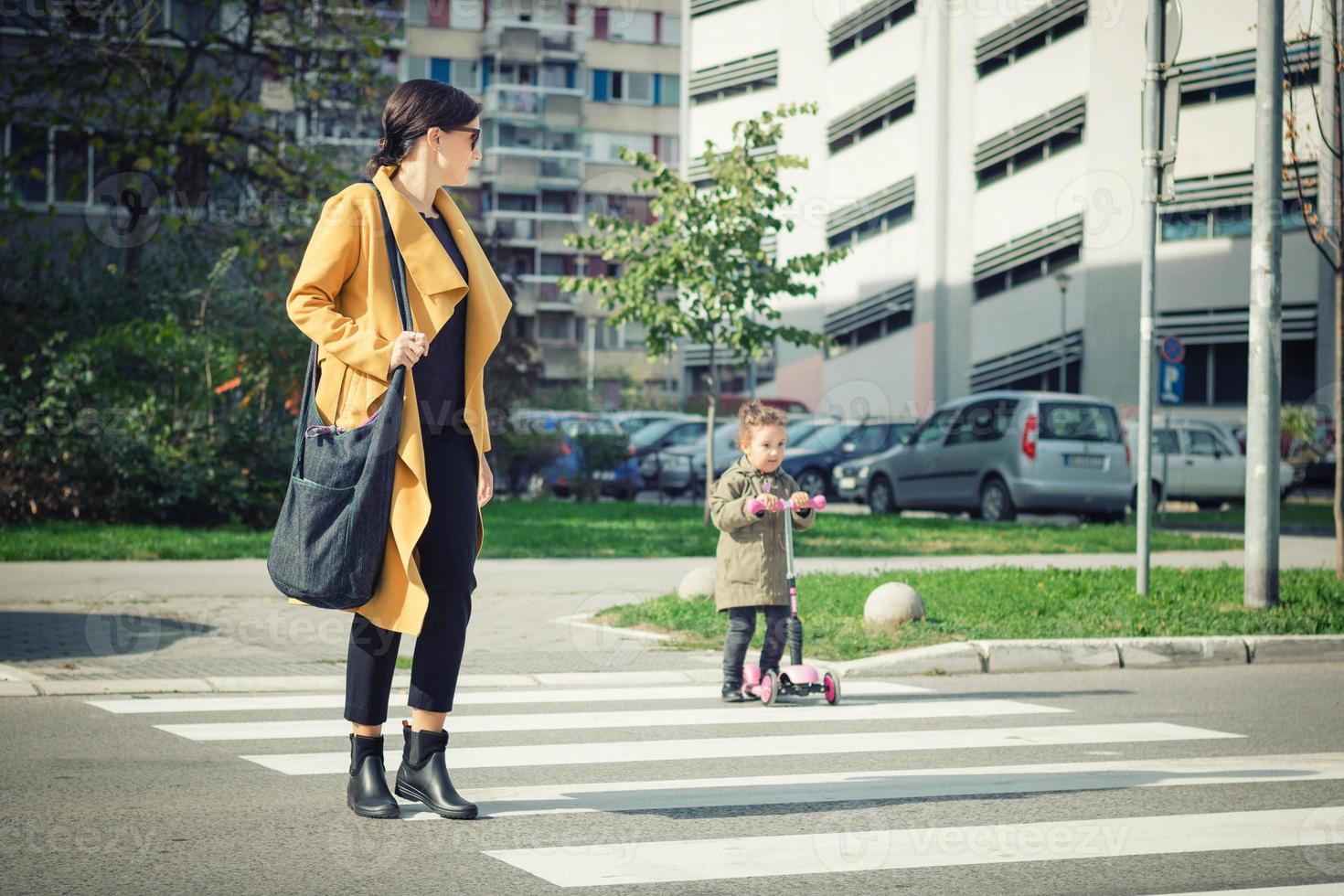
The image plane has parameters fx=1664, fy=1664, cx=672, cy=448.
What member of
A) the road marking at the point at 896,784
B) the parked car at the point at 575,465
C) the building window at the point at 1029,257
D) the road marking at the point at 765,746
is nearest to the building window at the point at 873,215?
the building window at the point at 1029,257

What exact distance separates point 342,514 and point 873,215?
4947 centimetres

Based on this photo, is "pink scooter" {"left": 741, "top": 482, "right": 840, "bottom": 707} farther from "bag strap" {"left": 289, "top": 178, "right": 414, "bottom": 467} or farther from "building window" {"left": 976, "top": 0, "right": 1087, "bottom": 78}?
"building window" {"left": 976, "top": 0, "right": 1087, "bottom": 78}

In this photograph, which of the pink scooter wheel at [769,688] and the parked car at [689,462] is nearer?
the pink scooter wheel at [769,688]

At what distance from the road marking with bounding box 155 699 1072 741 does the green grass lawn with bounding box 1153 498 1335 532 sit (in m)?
16.4

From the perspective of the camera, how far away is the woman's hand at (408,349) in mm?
4817

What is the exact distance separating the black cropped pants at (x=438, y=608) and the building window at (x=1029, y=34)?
43.0m

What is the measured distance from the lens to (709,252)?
19438 millimetres

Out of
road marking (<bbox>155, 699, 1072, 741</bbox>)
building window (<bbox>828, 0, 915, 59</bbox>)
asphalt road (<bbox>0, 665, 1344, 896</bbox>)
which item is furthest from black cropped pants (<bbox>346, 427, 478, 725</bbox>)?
building window (<bbox>828, 0, 915, 59</bbox>)

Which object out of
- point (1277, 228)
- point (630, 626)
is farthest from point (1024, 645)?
point (1277, 228)

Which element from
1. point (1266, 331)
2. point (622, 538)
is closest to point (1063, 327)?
point (622, 538)

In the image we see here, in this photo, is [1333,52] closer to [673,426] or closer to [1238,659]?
[1238,659]

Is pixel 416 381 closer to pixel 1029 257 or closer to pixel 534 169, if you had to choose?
pixel 1029 257

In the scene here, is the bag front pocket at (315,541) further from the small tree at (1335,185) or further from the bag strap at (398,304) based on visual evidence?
the small tree at (1335,185)

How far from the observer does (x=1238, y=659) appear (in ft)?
33.1
